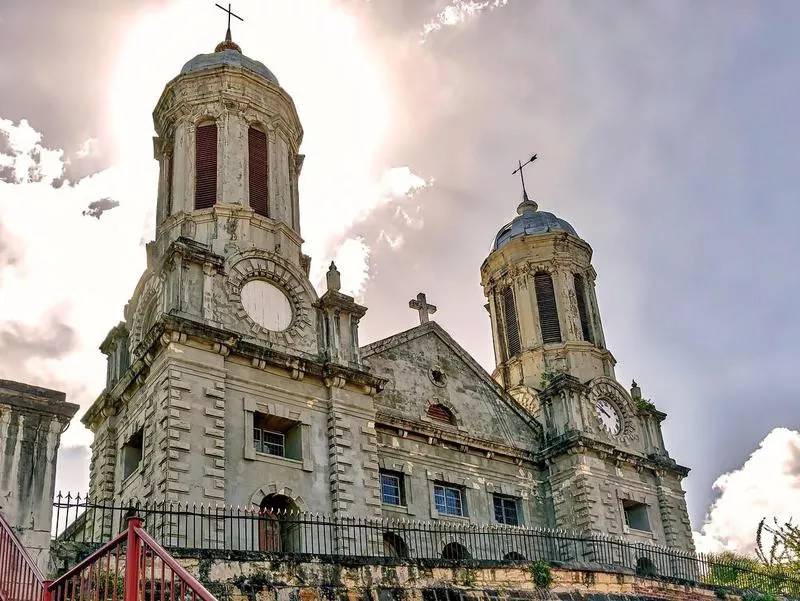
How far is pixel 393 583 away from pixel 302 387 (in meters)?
9.15

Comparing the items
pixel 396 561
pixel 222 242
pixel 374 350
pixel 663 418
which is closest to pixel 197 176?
pixel 222 242

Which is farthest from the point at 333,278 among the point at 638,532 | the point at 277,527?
the point at 638,532

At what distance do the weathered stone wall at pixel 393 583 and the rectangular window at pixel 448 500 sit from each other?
25.2ft

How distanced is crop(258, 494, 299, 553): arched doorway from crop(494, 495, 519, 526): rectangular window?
8598 mm

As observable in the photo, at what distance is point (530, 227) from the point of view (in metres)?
37.6

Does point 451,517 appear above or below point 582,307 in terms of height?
below

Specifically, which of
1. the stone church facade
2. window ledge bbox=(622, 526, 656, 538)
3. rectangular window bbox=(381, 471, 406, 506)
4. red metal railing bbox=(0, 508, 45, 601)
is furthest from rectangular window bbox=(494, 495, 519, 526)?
red metal railing bbox=(0, 508, 45, 601)

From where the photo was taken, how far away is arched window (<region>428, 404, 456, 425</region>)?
28750mm

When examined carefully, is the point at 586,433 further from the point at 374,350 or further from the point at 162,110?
the point at 162,110

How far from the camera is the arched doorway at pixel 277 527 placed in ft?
70.6

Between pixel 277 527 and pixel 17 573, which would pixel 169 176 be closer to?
pixel 277 527

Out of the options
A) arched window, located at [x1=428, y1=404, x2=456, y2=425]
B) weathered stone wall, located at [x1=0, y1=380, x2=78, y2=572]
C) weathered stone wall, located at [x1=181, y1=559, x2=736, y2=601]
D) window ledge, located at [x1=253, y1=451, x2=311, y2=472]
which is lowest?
weathered stone wall, located at [x1=181, y1=559, x2=736, y2=601]

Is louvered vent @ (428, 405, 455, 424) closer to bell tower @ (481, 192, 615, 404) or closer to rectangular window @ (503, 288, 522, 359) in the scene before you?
bell tower @ (481, 192, 615, 404)

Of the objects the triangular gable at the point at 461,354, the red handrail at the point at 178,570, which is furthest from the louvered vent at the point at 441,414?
the red handrail at the point at 178,570
